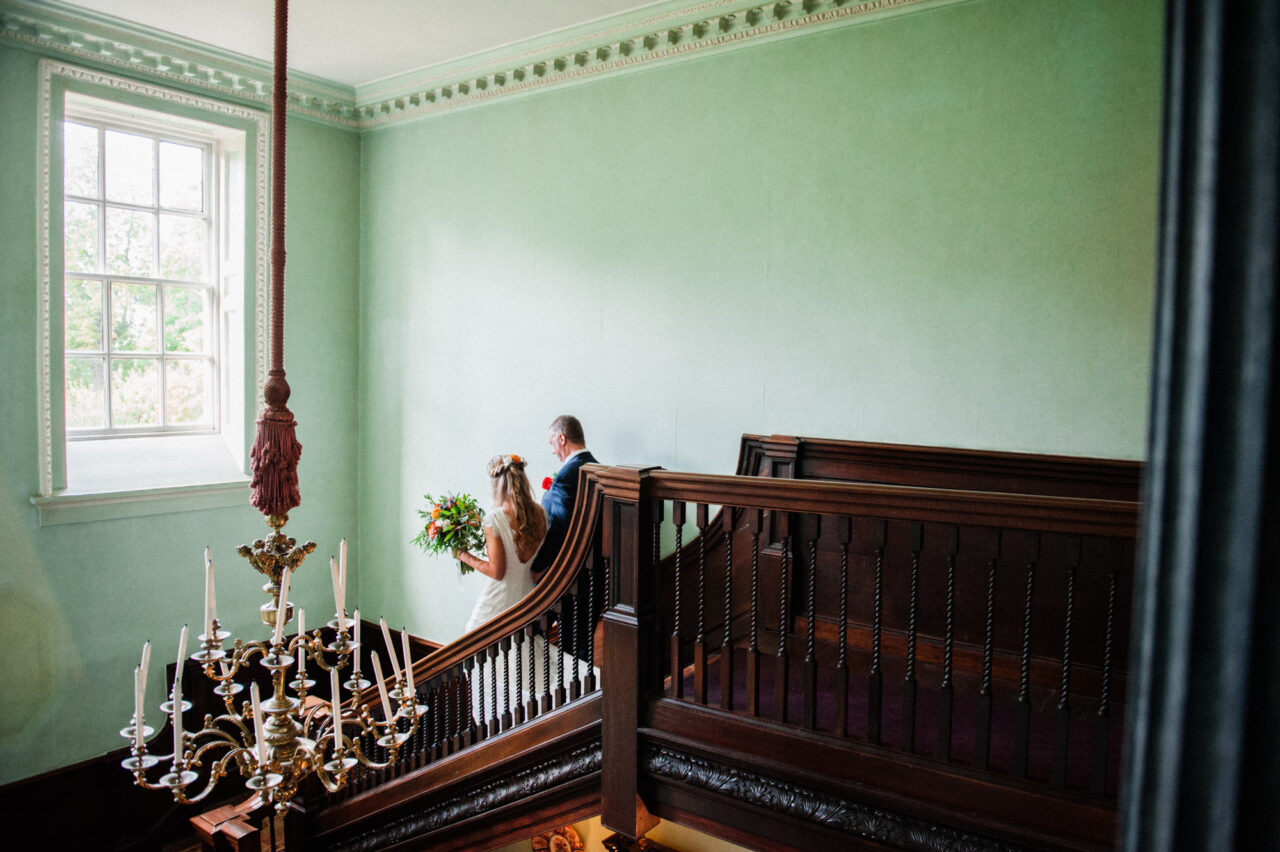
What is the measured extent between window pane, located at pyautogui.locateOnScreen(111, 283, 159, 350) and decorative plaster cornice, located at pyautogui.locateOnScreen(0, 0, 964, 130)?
1389mm

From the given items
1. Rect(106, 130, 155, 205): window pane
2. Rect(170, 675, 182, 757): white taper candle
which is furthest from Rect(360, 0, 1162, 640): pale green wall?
Rect(170, 675, 182, 757): white taper candle

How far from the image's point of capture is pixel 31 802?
4.89 m

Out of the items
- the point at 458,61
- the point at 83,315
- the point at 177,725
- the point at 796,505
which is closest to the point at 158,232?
the point at 83,315

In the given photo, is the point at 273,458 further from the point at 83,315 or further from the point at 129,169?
the point at 129,169

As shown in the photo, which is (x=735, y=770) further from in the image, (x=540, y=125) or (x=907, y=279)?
(x=540, y=125)

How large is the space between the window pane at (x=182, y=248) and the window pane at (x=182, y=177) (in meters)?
0.11

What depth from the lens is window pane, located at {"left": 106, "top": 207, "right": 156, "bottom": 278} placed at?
548 centimetres

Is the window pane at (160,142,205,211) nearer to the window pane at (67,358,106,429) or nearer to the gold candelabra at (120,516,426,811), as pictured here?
the window pane at (67,358,106,429)

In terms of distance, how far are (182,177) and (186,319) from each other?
98cm

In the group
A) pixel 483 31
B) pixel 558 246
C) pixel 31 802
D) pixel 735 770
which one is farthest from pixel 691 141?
pixel 31 802

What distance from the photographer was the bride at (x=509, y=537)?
4.17 m

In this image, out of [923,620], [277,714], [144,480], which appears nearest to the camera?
[277,714]

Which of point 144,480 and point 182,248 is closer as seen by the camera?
point 144,480

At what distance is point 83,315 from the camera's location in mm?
5387
